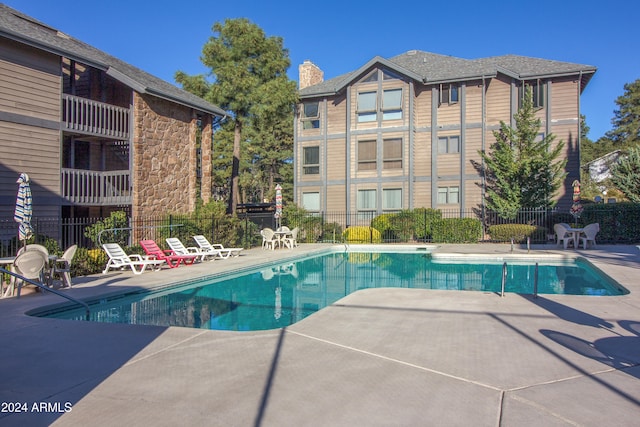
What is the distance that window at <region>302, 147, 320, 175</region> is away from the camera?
29.3 m

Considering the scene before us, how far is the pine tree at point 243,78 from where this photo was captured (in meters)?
→ 24.1

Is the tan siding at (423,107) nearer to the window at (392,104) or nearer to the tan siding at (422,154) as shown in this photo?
the tan siding at (422,154)

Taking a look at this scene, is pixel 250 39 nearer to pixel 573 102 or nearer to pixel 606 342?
pixel 573 102

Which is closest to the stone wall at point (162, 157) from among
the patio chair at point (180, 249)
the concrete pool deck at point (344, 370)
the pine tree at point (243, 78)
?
the patio chair at point (180, 249)

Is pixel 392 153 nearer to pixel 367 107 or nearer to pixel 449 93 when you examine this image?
pixel 367 107

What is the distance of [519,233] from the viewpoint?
21891mm

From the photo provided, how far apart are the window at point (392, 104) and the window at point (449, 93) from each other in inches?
92.2

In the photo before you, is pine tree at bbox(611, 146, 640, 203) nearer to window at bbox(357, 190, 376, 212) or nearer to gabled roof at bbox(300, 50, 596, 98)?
gabled roof at bbox(300, 50, 596, 98)

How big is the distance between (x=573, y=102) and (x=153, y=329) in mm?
24773

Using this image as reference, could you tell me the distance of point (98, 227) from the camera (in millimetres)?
14055

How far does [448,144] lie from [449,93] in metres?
2.87

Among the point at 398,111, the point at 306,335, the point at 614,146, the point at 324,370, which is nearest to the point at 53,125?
the point at 306,335

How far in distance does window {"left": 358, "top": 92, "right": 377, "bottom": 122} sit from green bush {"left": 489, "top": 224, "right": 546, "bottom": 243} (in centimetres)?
980

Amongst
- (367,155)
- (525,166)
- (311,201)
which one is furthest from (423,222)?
(311,201)
